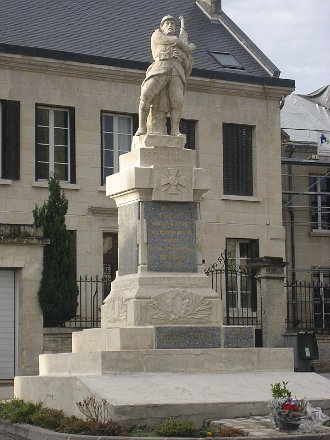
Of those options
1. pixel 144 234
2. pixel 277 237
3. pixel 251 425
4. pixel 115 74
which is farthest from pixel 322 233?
pixel 251 425

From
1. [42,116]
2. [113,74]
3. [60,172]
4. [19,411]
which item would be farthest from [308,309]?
[19,411]

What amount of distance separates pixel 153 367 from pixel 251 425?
267 centimetres

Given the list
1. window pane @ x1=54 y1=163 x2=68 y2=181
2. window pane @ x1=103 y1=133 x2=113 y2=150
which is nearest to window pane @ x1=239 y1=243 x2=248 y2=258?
window pane @ x1=103 y1=133 x2=113 y2=150

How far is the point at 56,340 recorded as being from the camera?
89.1 feet

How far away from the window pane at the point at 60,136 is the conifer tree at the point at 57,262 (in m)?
2.51

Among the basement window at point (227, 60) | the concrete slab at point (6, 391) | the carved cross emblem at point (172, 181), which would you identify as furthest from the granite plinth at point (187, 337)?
the basement window at point (227, 60)

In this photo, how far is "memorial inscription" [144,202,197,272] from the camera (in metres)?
19.0

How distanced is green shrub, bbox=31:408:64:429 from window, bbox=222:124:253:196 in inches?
751

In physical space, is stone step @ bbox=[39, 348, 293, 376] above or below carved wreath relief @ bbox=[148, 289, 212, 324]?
below

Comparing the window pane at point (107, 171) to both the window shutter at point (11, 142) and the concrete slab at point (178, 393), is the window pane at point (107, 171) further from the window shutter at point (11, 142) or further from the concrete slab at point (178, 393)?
the concrete slab at point (178, 393)

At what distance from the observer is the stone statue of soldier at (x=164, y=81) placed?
65.2 feet

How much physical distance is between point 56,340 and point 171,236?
8770 mm

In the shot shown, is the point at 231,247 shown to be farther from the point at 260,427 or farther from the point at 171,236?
the point at 260,427

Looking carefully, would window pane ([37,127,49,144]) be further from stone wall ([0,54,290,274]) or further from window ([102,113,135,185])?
window ([102,113,135,185])
